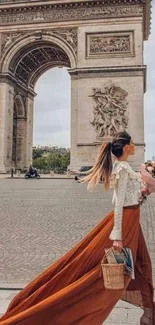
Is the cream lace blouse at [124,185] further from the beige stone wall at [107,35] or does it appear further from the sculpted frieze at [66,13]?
the sculpted frieze at [66,13]

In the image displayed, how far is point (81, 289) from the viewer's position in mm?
2080

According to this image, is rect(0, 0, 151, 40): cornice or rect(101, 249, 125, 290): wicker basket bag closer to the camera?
rect(101, 249, 125, 290): wicker basket bag

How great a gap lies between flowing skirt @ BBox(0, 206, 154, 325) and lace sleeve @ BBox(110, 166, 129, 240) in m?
0.05

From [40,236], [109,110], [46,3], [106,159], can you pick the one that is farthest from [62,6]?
[106,159]

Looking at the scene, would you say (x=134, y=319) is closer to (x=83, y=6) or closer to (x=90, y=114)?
(x=90, y=114)

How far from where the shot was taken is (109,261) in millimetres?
2047

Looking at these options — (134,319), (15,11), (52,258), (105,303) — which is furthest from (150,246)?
(15,11)

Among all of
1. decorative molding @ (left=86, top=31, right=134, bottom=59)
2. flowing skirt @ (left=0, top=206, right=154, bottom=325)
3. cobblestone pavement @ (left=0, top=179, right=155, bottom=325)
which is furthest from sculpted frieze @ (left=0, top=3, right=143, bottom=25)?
flowing skirt @ (left=0, top=206, right=154, bottom=325)

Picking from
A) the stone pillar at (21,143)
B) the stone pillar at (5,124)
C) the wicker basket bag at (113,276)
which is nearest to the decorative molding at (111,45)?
the stone pillar at (5,124)

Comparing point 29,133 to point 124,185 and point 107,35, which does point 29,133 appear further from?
point 124,185

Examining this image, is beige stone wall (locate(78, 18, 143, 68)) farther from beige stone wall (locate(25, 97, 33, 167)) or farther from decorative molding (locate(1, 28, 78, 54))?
beige stone wall (locate(25, 97, 33, 167))

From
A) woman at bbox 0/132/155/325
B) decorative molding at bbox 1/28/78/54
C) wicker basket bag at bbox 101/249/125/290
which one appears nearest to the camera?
wicker basket bag at bbox 101/249/125/290

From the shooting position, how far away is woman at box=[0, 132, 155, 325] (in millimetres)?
2082

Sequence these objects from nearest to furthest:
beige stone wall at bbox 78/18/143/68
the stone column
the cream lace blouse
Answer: the cream lace blouse
beige stone wall at bbox 78/18/143/68
the stone column
